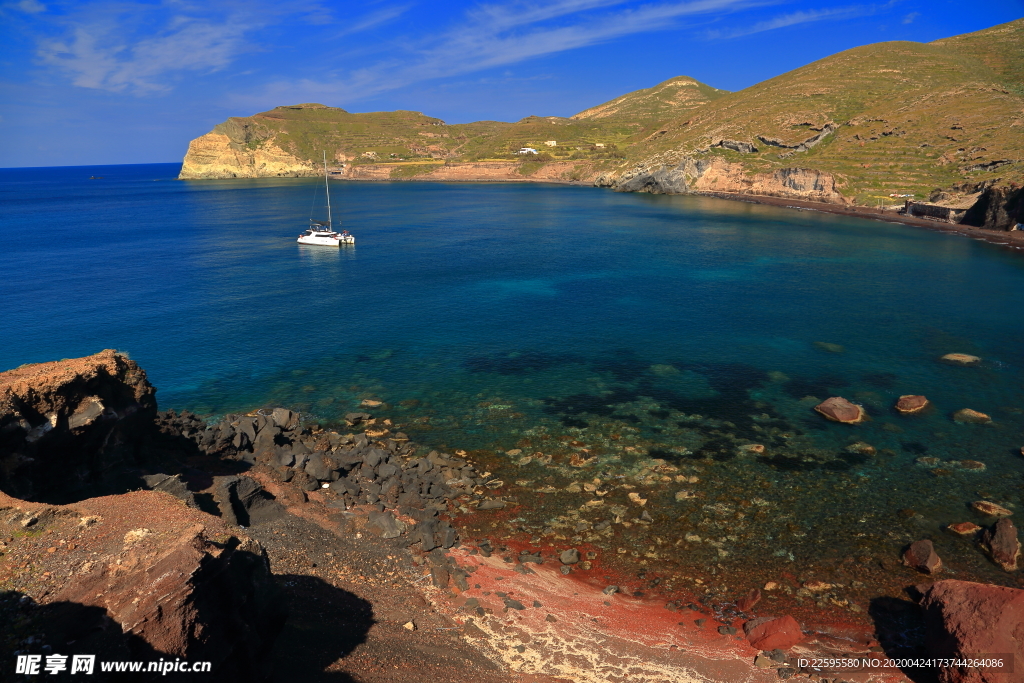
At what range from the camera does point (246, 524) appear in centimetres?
2586

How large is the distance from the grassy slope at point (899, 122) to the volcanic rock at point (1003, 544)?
411ft

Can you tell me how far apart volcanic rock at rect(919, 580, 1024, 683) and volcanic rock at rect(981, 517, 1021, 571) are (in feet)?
26.5

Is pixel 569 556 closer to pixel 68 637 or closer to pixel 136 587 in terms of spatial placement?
pixel 136 587

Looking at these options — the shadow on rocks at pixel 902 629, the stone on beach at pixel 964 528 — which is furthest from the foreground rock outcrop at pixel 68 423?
the stone on beach at pixel 964 528

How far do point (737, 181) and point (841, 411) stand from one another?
15782 centimetres

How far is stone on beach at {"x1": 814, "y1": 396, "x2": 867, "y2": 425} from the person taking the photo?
125 ft

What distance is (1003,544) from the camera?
25.2 meters

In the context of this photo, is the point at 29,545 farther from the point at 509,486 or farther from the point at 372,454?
the point at 509,486

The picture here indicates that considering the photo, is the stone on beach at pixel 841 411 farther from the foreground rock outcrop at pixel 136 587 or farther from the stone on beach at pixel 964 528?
the foreground rock outcrop at pixel 136 587

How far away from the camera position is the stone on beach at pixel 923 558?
2450 cm

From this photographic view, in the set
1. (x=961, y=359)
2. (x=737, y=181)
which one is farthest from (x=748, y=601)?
(x=737, y=181)

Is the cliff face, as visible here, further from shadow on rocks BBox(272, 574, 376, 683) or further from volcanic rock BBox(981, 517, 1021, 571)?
shadow on rocks BBox(272, 574, 376, 683)

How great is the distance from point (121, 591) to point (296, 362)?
39.0m

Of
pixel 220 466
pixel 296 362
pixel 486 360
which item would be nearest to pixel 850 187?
pixel 486 360
